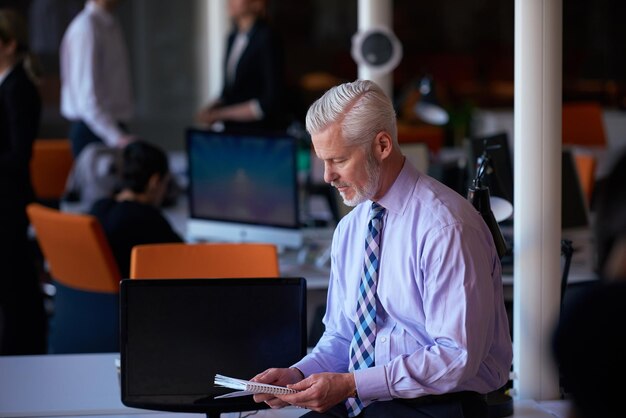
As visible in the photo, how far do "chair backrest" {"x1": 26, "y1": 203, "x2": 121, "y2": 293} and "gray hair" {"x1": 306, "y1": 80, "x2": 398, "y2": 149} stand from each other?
1.69 m

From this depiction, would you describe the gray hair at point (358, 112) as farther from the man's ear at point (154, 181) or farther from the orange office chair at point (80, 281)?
the man's ear at point (154, 181)

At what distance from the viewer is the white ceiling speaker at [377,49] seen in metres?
5.29

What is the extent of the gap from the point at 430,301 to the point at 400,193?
0.90 feet

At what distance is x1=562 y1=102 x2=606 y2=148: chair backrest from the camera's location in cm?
786

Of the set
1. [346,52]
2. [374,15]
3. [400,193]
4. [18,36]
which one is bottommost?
[400,193]

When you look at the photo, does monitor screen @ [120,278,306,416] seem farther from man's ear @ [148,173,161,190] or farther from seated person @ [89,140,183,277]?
man's ear @ [148,173,161,190]

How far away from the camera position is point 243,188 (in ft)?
15.2

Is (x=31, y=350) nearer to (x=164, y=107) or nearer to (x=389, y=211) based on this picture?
(x=389, y=211)

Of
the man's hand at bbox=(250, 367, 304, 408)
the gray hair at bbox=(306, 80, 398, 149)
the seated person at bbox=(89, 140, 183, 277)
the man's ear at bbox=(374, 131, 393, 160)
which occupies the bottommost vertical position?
the man's hand at bbox=(250, 367, 304, 408)

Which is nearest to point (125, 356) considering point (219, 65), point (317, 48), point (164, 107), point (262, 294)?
point (262, 294)

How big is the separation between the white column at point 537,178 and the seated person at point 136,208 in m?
1.59

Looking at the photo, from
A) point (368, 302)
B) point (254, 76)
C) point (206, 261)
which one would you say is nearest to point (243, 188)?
point (206, 261)

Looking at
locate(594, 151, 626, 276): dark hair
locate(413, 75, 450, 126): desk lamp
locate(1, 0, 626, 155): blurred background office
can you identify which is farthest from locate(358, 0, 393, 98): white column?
locate(1, 0, 626, 155): blurred background office

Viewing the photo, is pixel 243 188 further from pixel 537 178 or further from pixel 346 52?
pixel 346 52
